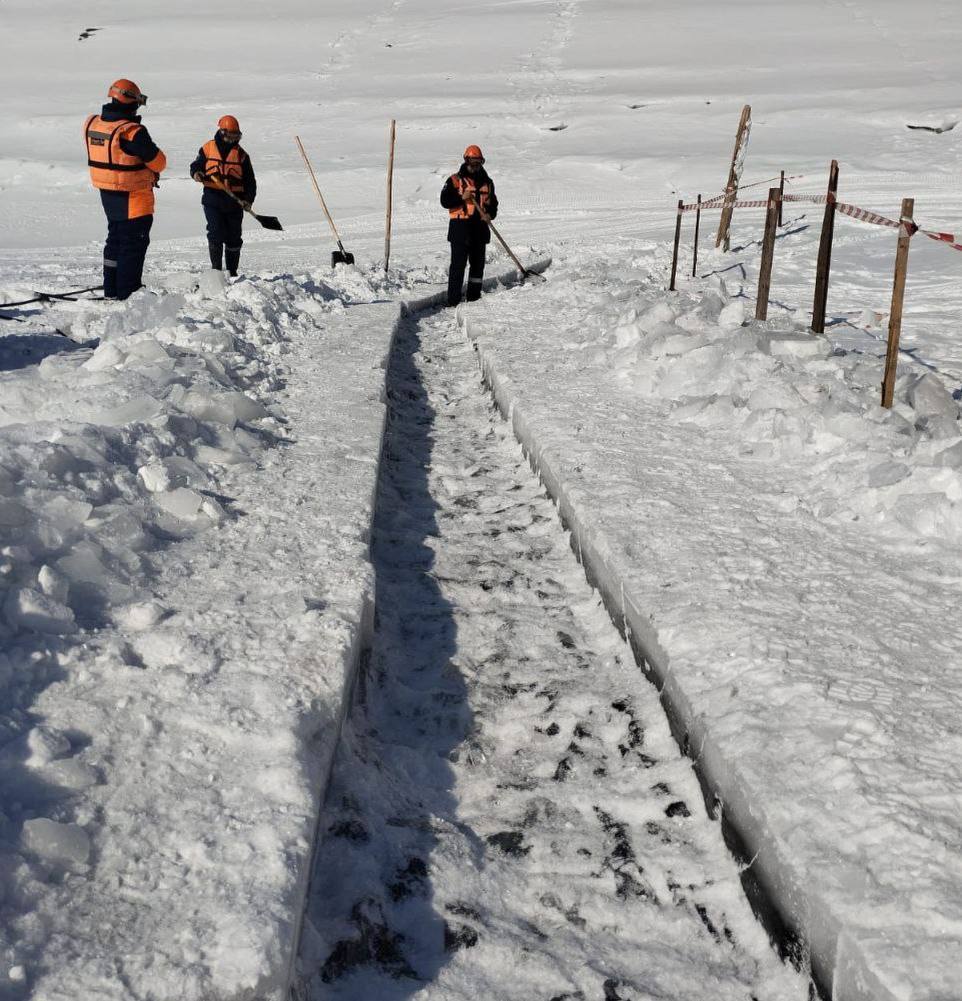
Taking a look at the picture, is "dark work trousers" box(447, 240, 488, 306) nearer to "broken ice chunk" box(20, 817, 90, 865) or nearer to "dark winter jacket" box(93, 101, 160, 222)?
"dark winter jacket" box(93, 101, 160, 222)

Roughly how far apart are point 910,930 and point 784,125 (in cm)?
2522

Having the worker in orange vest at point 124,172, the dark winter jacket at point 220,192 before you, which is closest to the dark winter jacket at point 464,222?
the dark winter jacket at point 220,192

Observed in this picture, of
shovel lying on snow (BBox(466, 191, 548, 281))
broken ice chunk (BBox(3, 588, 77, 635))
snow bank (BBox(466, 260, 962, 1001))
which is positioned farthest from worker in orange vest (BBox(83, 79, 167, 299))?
broken ice chunk (BBox(3, 588, 77, 635))

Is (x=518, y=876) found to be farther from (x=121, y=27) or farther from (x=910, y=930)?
(x=121, y=27)

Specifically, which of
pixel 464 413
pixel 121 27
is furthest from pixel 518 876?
pixel 121 27

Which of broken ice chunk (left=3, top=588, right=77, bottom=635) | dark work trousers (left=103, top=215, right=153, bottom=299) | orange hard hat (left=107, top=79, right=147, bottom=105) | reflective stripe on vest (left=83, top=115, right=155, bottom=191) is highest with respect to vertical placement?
orange hard hat (left=107, top=79, right=147, bottom=105)

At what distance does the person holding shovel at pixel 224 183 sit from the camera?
9641mm

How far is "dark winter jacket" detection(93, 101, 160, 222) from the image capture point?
8.24 m

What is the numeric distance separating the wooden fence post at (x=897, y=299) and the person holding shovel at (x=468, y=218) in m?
5.36

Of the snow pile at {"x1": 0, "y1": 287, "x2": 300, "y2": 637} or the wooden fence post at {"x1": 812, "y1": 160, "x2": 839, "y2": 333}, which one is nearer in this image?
the snow pile at {"x1": 0, "y1": 287, "x2": 300, "y2": 637}

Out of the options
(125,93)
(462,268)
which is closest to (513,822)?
(125,93)

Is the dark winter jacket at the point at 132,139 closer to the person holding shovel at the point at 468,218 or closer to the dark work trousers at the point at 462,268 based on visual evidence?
the person holding shovel at the point at 468,218

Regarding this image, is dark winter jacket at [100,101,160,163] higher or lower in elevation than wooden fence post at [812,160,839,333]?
higher

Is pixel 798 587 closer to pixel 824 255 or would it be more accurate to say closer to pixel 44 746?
pixel 44 746
